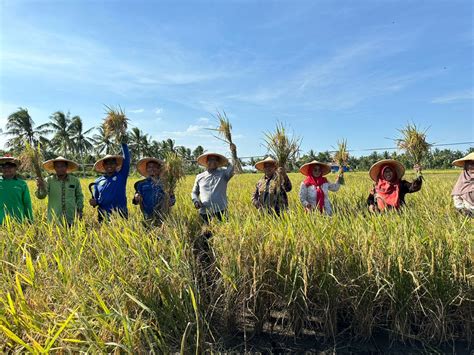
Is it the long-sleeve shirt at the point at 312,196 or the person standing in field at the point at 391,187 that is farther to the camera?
the long-sleeve shirt at the point at 312,196

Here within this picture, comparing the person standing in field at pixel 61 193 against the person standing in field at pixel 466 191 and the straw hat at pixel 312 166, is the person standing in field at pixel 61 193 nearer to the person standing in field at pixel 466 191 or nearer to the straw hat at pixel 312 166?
the straw hat at pixel 312 166

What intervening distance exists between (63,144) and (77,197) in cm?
3501

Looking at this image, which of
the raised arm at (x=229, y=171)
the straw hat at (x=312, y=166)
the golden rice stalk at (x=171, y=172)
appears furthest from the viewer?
the straw hat at (x=312, y=166)

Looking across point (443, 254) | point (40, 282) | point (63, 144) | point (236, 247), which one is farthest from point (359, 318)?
point (63, 144)

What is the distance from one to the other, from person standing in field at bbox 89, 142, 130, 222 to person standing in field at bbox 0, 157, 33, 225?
0.92 meters

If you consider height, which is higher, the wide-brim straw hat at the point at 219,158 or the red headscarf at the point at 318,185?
the wide-brim straw hat at the point at 219,158

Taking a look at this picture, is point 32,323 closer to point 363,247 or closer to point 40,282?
point 40,282

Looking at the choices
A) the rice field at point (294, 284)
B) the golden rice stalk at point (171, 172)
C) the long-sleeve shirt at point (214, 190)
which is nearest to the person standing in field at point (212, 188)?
the long-sleeve shirt at point (214, 190)

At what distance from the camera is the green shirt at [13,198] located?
3883 mm

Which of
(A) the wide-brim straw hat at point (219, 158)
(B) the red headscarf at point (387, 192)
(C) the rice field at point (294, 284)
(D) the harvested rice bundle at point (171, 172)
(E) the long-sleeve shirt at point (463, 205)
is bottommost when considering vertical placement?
(C) the rice field at point (294, 284)

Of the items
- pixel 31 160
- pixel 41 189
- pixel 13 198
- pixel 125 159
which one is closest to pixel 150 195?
pixel 125 159

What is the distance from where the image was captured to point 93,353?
1.51m

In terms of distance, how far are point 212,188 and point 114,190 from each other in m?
1.31

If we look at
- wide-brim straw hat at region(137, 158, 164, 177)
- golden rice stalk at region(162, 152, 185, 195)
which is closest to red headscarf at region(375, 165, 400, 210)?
golden rice stalk at region(162, 152, 185, 195)
